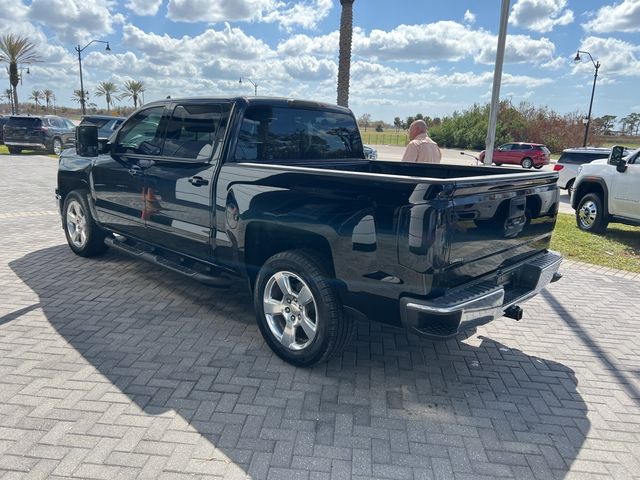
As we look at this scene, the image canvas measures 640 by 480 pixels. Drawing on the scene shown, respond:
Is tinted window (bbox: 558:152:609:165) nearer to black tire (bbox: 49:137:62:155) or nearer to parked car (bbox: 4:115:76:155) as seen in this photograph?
parked car (bbox: 4:115:76:155)

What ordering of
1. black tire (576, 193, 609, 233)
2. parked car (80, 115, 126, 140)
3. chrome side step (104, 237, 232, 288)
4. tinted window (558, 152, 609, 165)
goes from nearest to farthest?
chrome side step (104, 237, 232, 288) < black tire (576, 193, 609, 233) < tinted window (558, 152, 609, 165) < parked car (80, 115, 126, 140)

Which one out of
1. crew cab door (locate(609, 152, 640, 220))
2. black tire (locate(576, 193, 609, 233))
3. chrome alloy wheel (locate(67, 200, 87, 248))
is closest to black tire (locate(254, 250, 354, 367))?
chrome alloy wheel (locate(67, 200, 87, 248))

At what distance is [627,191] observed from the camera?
809 cm

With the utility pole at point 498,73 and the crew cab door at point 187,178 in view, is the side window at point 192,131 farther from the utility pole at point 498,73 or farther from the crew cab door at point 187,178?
the utility pole at point 498,73

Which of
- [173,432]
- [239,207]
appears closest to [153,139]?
[239,207]

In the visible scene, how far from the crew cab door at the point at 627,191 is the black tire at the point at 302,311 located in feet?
22.6

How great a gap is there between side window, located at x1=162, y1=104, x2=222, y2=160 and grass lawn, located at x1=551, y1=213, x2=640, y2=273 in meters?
5.76

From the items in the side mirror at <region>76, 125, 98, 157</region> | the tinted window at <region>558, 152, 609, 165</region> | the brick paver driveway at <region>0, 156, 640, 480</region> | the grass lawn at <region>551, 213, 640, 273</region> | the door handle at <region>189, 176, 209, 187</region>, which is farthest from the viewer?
the tinted window at <region>558, 152, 609, 165</region>

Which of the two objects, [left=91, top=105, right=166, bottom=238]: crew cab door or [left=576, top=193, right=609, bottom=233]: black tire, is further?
[left=576, top=193, right=609, bottom=233]: black tire

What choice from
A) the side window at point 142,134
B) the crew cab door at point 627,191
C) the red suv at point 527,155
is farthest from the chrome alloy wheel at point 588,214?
the red suv at point 527,155

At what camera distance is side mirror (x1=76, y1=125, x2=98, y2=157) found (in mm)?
5205

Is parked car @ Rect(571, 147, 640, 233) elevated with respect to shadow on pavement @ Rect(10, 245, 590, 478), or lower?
elevated

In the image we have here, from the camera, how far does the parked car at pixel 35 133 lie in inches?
841

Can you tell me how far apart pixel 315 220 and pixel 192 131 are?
1.80m
